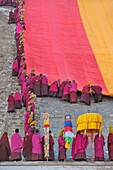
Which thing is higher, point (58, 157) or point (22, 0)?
point (22, 0)

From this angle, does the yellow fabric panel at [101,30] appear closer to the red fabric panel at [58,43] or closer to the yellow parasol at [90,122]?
the red fabric panel at [58,43]

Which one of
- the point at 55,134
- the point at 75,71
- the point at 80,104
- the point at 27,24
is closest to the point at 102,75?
the point at 75,71

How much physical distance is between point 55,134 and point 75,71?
15.7 feet

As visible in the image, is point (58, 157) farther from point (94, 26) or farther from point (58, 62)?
point (94, 26)

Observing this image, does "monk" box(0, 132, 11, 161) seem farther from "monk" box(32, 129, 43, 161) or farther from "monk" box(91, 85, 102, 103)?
"monk" box(91, 85, 102, 103)

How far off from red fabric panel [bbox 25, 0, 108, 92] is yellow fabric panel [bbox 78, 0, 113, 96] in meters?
0.25

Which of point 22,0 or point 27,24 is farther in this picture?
point 22,0

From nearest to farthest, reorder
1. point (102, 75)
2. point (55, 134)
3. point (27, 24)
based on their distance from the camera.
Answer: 1. point (55, 134)
2. point (102, 75)
3. point (27, 24)

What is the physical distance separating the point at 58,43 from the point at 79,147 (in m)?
9.57

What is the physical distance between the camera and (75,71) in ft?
59.3

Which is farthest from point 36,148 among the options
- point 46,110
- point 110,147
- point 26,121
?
point 46,110

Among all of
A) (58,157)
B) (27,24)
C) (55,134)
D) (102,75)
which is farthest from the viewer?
(27,24)

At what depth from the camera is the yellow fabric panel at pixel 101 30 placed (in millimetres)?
18719

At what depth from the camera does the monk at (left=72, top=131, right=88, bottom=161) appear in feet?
38.5
